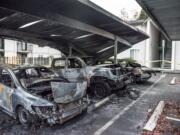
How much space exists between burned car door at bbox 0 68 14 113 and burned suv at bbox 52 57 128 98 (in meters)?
4.10

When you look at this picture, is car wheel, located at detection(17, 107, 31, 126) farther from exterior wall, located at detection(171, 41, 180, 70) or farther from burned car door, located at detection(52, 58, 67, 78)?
exterior wall, located at detection(171, 41, 180, 70)

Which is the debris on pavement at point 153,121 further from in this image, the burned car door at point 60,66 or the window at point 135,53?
the window at point 135,53

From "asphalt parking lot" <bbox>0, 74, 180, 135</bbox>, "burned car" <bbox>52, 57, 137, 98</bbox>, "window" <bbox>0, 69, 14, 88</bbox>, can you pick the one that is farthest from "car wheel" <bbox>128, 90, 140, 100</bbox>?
"window" <bbox>0, 69, 14, 88</bbox>

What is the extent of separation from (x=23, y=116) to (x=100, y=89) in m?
4.32

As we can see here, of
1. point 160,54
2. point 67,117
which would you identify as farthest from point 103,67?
point 160,54

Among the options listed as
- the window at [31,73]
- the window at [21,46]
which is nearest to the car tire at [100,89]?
the window at [31,73]

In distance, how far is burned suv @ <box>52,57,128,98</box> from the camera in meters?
9.05

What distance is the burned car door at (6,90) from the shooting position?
5.81 m

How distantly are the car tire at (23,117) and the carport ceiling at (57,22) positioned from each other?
3.72 m

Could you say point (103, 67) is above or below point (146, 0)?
below

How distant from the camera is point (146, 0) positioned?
22.0 ft

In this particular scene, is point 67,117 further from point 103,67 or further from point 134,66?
point 134,66

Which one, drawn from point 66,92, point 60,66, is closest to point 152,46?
point 60,66

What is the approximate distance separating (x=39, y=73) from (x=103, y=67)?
336 cm
